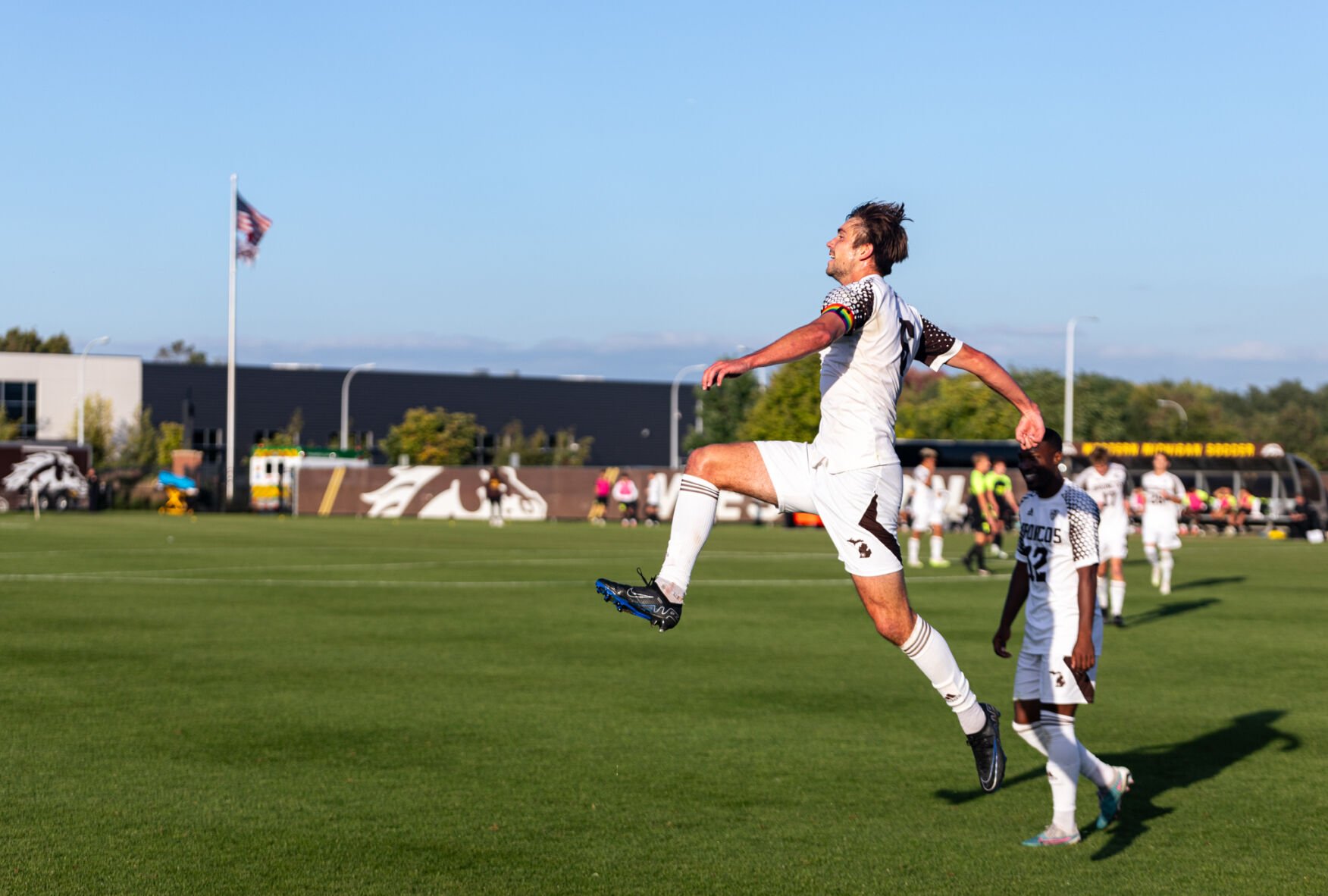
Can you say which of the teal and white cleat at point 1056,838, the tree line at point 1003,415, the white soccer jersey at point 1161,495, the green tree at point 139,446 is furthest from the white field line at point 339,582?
the green tree at point 139,446

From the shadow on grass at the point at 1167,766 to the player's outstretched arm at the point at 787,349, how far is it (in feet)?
10.9

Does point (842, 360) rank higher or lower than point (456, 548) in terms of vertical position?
higher

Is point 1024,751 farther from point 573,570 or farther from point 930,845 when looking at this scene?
point 573,570

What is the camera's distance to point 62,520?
50.8 metres

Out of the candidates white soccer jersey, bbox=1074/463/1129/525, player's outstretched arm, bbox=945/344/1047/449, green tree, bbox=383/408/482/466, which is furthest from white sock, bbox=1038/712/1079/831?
green tree, bbox=383/408/482/466

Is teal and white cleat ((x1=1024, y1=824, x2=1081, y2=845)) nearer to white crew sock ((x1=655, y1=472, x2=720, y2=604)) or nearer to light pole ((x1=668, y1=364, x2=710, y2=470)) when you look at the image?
white crew sock ((x1=655, y1=472, x2=720, y2=604))

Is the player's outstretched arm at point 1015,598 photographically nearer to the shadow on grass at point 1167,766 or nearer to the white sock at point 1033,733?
the white sock at point 1033,733

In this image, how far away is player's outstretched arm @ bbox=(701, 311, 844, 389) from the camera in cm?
507

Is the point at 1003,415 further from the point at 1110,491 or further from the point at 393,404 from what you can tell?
the point at 1110,491

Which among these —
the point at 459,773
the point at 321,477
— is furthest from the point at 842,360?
the point at 321,477

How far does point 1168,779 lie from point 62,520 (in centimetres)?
4831

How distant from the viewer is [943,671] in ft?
21.7

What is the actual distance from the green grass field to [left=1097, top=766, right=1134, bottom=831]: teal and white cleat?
0.33 ft

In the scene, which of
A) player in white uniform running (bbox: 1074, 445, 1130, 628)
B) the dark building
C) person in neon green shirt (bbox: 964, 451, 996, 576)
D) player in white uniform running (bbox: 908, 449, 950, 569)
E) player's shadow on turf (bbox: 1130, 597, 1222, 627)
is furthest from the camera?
the dark building
